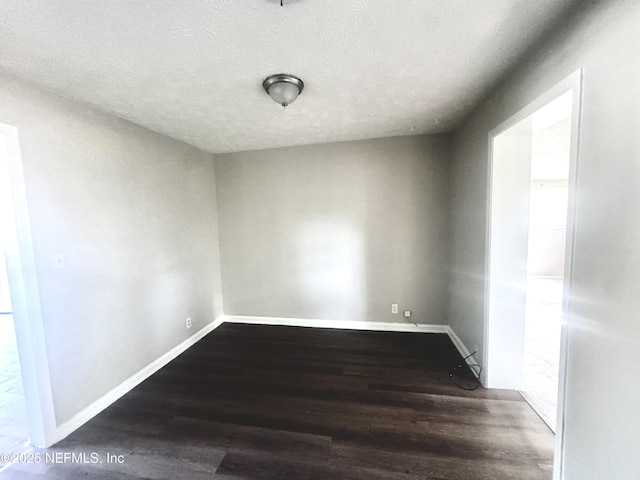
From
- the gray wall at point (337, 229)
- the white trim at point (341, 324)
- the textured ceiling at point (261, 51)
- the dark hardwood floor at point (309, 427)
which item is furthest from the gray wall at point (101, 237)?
the white trim at point (341, 324)

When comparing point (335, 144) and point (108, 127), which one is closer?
point (108, 127)

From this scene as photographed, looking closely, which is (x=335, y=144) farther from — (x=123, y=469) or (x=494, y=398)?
(x=123, y=469)

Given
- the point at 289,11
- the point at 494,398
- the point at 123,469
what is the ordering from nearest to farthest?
1. the point at 289,11
2. the point at 123,469
3. the point at 494,398

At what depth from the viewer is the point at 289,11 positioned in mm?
1143

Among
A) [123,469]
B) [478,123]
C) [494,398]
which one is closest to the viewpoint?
[123,469]

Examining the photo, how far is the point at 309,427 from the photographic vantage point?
1.85 metres

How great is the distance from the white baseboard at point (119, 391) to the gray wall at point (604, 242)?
10.2 ft

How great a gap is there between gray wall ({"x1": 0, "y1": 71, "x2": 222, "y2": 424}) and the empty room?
2 centimetres

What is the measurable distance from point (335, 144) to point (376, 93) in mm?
1394

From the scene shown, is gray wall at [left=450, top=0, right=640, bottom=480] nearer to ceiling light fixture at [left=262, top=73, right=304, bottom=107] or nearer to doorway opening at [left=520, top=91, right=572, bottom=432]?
doorway opening at [left=520, top=91, right=572, bottom=432]

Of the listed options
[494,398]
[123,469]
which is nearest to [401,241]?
[494,398]

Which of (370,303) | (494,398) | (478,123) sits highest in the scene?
(478,123)

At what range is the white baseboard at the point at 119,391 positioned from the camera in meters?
1.85

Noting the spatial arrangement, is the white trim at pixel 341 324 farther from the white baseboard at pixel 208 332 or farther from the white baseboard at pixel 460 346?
the white baseboard at pixel 460 346
